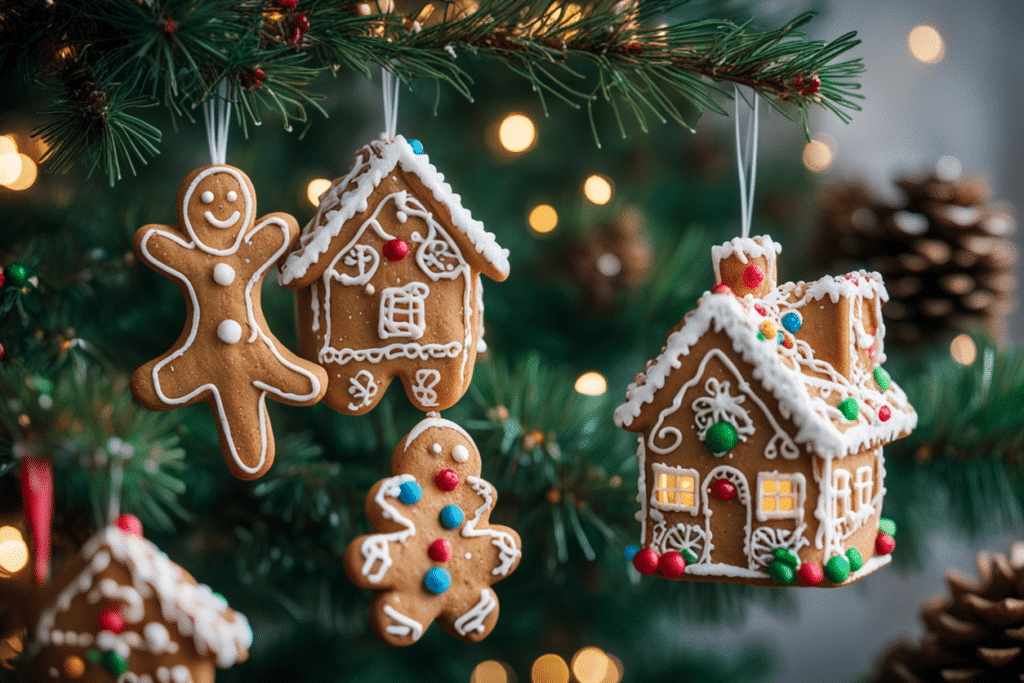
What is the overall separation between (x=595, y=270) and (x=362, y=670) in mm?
643

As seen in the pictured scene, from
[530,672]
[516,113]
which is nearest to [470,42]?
[516,113]

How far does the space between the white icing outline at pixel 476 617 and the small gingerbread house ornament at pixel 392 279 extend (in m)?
0.18

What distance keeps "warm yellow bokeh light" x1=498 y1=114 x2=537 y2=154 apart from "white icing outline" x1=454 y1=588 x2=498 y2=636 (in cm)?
80

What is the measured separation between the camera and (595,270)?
3.73 ft

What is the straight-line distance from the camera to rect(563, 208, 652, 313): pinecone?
3.73 feet

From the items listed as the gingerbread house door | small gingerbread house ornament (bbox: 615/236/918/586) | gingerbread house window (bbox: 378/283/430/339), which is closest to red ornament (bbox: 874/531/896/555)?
small gingerbread house ornament (bbox: 615/236/918/586)

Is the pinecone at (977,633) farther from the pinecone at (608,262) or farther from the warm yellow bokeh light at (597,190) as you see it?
the warm yellow bokeh light at (597,190)

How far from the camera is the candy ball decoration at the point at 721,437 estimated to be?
25.1 inches

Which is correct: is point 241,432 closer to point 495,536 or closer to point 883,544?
point 495,536

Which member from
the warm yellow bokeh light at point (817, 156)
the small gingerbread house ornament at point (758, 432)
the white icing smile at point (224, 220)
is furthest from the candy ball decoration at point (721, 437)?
the warm yellow bokeh light at point (817, 156)

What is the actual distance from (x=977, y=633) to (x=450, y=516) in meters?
0.60

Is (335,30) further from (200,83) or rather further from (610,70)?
(610,70)

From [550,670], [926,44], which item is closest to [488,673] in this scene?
[550,670]

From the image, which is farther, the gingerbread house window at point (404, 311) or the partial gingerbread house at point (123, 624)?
the gingerbread house window at point (404, 311)
